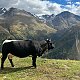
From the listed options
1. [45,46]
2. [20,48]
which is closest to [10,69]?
[20,48]

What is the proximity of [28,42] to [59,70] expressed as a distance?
14.5ft

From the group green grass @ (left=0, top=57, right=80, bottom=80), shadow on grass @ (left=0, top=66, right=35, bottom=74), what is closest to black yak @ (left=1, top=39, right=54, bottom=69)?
shadow on grass @ (left=0, top=66, right=35, bottom=74)

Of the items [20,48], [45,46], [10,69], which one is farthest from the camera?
[45,46]

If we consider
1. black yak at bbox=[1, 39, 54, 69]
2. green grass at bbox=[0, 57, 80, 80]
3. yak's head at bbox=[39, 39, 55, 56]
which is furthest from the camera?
yak's head at bbox=[39, 39, 55, 56]

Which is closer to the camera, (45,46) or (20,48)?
(20,48)

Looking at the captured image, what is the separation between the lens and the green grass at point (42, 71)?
22.9 m

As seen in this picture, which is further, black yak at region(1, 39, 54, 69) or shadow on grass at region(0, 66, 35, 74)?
black yak at region(1, 39, 54, 69)

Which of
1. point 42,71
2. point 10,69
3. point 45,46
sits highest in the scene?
point 45,46

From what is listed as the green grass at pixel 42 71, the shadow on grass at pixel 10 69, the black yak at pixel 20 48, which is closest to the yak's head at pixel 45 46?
the black yak at pixel 20 48

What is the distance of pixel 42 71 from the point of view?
81.9ft

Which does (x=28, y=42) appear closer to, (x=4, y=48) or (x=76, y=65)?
(x=4, y=48)

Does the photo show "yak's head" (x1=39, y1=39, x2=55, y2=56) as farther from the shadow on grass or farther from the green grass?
the shadow on grass

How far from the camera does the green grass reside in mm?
22859

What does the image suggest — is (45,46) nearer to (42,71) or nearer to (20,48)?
(20,48)
